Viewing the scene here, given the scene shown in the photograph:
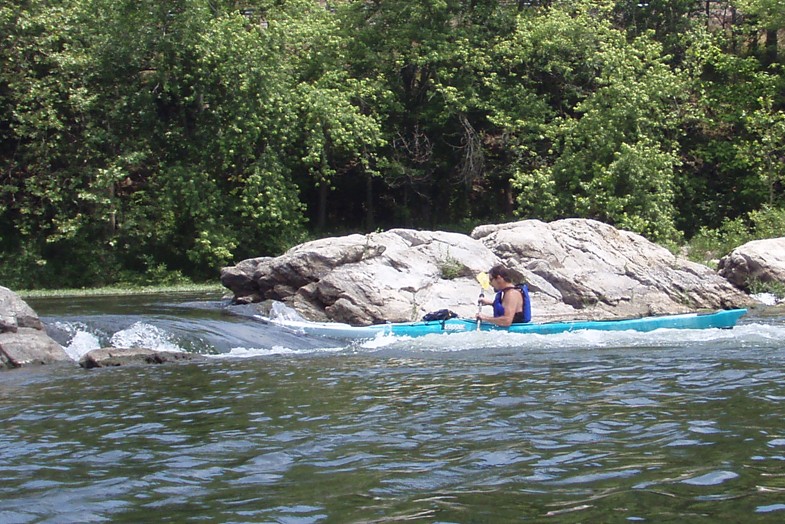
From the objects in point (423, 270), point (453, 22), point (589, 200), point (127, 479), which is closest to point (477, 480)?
point (127, 479)

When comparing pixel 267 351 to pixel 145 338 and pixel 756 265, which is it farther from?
pixel 756 265

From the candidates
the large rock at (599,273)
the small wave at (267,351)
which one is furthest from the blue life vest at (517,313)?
the large rock at (599,273)

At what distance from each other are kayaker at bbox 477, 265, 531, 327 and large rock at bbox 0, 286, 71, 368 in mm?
5478

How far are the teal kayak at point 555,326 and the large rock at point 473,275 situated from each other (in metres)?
1.26

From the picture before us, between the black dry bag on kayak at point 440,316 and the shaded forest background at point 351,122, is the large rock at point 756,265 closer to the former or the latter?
the shaded forest background at point 351,122

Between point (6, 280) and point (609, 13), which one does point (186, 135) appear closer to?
point (6, 280)

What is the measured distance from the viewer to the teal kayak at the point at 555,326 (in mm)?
12672

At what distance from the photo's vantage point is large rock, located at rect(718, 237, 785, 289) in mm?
18781

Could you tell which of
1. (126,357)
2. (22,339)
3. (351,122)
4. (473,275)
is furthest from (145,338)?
(351,122)

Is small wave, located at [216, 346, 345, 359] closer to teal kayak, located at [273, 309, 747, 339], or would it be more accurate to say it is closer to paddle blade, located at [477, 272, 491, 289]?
teal kayak, located at [273, 309, 747, 339]

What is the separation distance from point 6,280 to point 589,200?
15003 millimetres

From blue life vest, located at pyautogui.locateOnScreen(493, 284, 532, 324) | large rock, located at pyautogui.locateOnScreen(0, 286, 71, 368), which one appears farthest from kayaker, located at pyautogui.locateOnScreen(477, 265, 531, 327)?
large rock, located at pyautogui.locateOnScreen(0, 286, 71, 368)

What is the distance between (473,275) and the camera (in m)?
15.9

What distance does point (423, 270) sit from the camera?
51.7 feet
